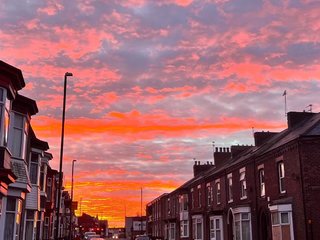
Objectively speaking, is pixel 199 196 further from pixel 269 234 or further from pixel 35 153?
pixel 35 153

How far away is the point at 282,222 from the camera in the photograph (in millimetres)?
28297

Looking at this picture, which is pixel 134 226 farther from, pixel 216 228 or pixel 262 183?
pixel 262 183

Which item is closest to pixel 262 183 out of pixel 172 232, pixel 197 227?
pixel 197 227

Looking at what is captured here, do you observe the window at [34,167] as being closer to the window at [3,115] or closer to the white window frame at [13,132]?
the white window frame at [13,132]

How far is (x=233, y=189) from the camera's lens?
3900 centimetres

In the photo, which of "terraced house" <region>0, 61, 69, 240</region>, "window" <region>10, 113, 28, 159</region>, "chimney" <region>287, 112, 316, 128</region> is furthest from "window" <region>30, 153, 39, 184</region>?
"chimney" <region>287, 112, 316, 128</region>

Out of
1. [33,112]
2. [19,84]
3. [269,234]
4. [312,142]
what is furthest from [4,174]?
[269,234]

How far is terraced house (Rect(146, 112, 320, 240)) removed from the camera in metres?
26.7

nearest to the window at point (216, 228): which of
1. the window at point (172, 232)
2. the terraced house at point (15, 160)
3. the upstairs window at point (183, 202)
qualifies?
the upstairs window at point (183, 202)

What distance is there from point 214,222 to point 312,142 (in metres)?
19.0

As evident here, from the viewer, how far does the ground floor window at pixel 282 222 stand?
2772cm

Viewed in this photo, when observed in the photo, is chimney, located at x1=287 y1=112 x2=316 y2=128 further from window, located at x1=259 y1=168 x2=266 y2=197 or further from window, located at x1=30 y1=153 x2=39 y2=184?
window, located at x1=30 y1=153 x2=39 y2=184

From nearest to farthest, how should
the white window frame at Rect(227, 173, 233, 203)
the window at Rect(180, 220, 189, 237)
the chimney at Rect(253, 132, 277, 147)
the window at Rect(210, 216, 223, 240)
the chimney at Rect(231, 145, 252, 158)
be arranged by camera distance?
the chimney at Rect(253, 132, 277, 147), the white window frame at Rect(227, 173, 233, 203), the window at Rect(210, 216, 223, 240), the chimney at Rect(231, 145, 252, 158), the window at Rect(180, 220, 189, 237)

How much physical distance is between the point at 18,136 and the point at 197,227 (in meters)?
33.3
